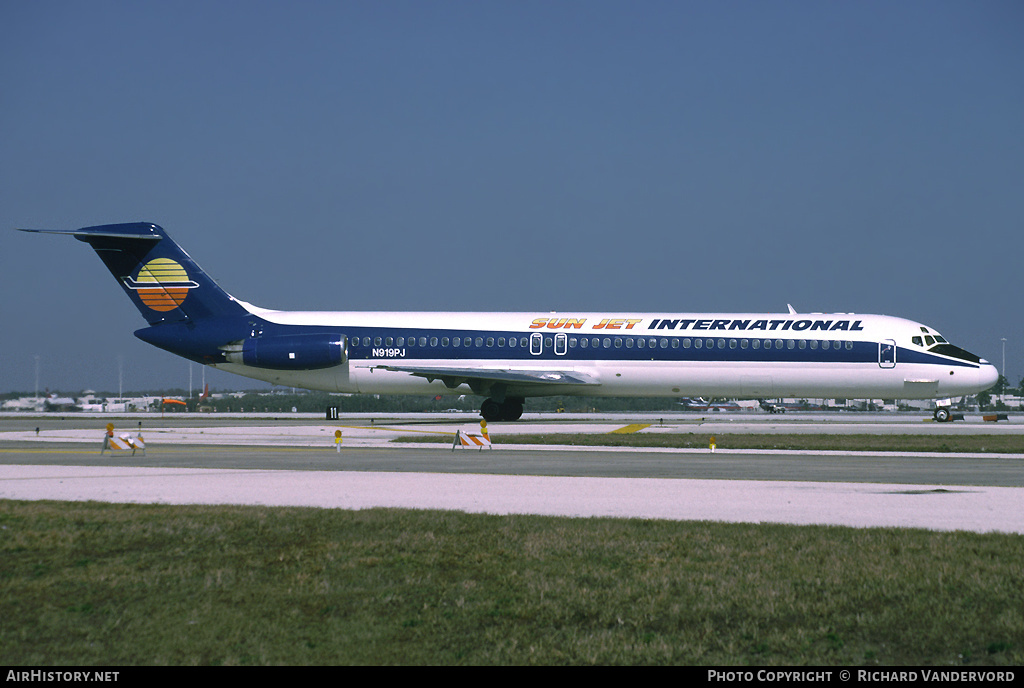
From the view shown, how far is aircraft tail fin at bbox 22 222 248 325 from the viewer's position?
40062mm

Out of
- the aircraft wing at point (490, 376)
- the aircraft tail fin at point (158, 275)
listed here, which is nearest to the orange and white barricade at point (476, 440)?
the aircraft wing at point (490, 376)

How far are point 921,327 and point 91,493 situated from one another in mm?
35525

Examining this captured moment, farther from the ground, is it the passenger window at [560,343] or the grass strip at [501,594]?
the passenger window at [560,343]

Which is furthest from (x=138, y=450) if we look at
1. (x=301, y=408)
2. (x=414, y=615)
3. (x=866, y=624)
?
(x=301, y=408)

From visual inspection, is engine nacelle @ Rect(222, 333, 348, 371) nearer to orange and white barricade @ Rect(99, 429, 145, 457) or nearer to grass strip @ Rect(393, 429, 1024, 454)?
grass strip @ Rect(393, 429, 1024, 454)

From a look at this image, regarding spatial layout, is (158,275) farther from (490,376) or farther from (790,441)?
(790,441)

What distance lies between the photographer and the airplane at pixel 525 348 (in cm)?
3831

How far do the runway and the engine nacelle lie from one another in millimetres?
14056

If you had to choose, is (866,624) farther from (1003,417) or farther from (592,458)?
(1003,417)

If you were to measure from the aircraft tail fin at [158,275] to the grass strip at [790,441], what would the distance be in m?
16.3

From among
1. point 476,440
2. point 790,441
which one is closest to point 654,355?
point 790,441

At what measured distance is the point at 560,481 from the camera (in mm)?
16312

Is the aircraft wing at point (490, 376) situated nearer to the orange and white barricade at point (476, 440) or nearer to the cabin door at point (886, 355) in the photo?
the cabin door at point (886, 355)
